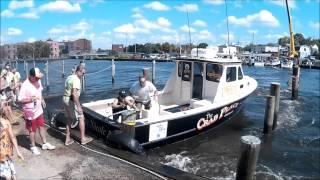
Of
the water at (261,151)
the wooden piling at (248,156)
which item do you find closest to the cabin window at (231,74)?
the water at (261,151)

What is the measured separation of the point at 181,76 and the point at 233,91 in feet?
6.85

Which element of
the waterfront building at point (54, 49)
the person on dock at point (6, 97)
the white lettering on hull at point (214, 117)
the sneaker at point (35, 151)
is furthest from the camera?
the waterfront building at point (54, 49)

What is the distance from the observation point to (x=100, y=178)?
264 inches

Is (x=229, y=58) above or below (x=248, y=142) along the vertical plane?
above

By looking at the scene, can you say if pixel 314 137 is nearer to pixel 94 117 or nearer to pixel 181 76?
pixel 181 76

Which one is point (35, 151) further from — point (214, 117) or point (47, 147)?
point (214, 117)

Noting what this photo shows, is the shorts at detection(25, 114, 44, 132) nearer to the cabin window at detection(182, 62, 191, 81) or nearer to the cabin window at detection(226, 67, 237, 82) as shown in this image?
the cabin window at detection(182, 62, 191, 81)

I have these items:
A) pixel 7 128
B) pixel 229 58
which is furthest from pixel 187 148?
pixel 7 128

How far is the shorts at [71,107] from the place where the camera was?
26.6 ft

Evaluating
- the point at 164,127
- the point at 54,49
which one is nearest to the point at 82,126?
the point at 164,127

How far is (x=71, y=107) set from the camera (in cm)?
816

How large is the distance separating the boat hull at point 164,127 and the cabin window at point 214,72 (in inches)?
43.4

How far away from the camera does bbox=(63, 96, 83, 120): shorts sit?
26.6ft

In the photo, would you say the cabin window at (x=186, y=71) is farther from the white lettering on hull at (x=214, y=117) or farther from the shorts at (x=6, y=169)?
the shorts at (x=6, y=169)
